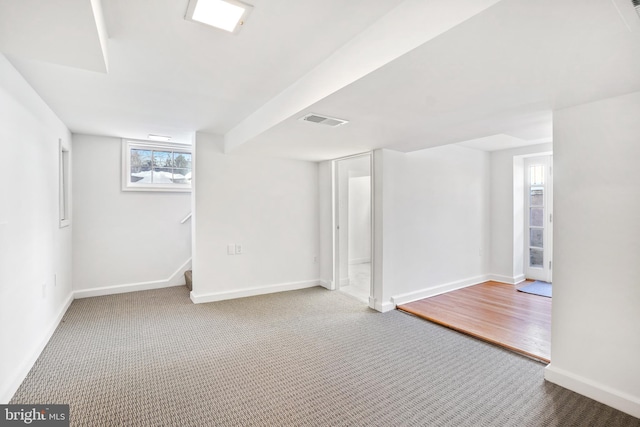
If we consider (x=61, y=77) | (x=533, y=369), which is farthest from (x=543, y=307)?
(x=61, y=77)

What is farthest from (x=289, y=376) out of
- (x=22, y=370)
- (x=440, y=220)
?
(x=440, y=220)

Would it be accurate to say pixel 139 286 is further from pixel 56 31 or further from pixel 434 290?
pixel 434 290

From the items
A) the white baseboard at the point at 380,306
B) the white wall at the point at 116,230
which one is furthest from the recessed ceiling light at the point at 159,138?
the white baseboard at the point at 380,306

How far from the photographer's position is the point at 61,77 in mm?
2373

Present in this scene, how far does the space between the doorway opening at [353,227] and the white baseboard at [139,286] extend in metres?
2.54

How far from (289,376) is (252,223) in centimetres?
255

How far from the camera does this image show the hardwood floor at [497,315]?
9.61ft

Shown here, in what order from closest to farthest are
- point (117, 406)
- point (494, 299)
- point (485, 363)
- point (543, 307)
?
1. point (117, 406)
2. point (485, 363)
3. point (543, 307)
4. point (494, 299)


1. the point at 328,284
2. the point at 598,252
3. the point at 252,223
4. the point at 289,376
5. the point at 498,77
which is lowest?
the point at 289,376

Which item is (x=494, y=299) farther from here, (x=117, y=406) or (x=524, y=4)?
(x=117, y=406)

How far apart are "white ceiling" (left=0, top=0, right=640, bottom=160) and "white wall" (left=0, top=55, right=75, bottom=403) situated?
0.86 ft

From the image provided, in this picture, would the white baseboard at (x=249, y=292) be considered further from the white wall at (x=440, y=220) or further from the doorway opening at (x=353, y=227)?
Result: the white wall at (x=440, y=220)

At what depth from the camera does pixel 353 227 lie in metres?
7.46

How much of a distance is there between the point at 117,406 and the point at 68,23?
2.23 m
